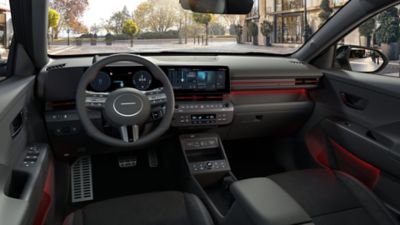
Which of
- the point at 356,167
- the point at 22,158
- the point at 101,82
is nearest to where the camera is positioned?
the point at 22,158

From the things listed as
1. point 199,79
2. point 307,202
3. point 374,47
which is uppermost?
point 374,47

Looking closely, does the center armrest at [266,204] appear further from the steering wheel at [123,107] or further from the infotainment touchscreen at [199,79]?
the infotainment touchscreen at [199,79]

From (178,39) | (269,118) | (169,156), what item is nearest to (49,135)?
(169,156)

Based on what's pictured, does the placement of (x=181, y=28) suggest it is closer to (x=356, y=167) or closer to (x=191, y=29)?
(x=191, y=29)

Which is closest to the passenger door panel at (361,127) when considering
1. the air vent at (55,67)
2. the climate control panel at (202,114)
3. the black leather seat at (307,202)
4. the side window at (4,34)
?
the black leather seat at (307,202)

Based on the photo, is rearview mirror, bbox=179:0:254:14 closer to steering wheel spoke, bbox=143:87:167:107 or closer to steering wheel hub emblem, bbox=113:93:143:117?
steering wheel spoke, bbox=143:87:167:107

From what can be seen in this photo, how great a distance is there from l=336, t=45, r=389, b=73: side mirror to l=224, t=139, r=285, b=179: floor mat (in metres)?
1.02

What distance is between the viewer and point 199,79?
2818 millimetres

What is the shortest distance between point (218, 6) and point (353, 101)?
1.27m

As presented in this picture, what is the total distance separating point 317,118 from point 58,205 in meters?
2.14

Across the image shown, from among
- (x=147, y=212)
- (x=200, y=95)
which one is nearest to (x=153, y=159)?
(x=200, y=95)

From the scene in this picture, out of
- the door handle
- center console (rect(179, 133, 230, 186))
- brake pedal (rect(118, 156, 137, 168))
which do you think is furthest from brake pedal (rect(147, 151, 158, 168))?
the door handle

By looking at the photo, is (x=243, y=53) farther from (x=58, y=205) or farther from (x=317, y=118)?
(x=58, y=205)

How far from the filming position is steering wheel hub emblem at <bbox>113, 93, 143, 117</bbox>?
2.05 meters
